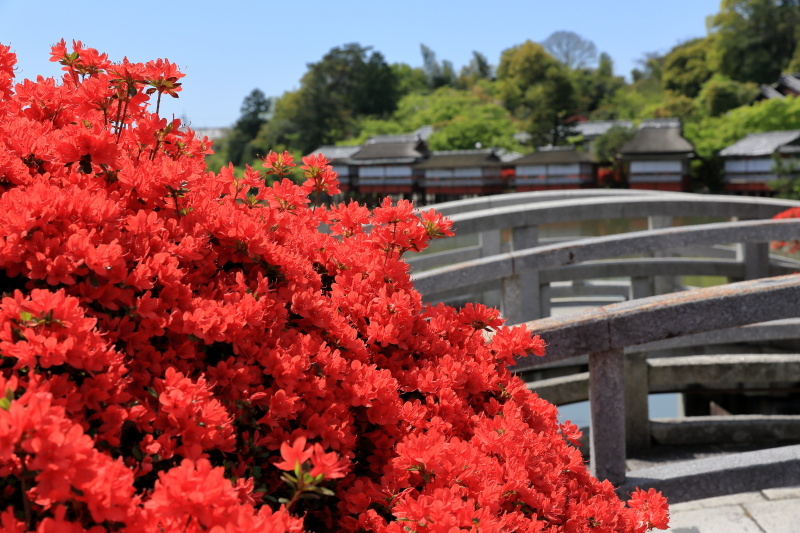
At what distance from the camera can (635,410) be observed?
5.29 metres

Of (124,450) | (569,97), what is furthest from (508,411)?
(569,97)

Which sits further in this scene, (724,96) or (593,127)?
(593,127)

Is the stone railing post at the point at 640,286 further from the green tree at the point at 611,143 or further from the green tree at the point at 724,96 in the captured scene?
the green tree at the point at 724,96

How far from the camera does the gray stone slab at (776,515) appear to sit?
12.4 ft

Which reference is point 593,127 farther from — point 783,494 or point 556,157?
point 783,494

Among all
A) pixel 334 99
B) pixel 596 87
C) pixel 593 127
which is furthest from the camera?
pixel 596 87

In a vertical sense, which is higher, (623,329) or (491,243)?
(623,329)

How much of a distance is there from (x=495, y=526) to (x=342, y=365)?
60 cm

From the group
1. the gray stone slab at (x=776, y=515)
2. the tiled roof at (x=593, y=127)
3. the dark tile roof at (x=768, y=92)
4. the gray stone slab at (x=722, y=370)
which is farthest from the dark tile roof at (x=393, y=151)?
the gray stone slab at (x=776, y=515)

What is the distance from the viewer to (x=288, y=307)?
2.09 m

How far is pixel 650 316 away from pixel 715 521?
1.54 metres

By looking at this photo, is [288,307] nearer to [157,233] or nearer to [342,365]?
[342,365]

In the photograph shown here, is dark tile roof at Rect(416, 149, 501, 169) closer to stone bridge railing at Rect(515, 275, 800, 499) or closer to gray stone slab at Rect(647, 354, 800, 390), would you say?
gray stone slab at Rect(647, 354, 800, 390)

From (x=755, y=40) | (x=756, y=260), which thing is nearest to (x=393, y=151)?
(x=755, y=40)
